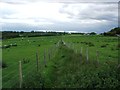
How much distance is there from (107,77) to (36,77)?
124 inches

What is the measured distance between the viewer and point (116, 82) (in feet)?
45.7

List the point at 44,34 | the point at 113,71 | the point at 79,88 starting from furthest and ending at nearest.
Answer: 1. the point at 44,34
2. the point at 113,71
3. the point at 79,88

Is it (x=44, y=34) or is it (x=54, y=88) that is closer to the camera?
(x=54, y=88)

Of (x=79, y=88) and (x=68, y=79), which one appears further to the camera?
(x=68, y=79)

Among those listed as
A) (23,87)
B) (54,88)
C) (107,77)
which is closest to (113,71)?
(107,77)

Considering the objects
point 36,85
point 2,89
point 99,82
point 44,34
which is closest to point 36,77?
point 36,85

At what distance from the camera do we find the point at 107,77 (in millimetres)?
14688

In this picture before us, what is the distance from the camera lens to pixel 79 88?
13.9m

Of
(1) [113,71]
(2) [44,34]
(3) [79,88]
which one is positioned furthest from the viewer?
(2) [44,34]

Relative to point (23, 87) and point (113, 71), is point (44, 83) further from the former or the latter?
point (113, 71)

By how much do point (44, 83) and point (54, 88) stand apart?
0.87 metres

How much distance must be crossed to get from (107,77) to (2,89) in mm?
4621

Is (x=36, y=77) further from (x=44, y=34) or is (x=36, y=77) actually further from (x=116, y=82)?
(x=44, y=34)

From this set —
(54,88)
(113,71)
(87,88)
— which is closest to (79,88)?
(87,88)
